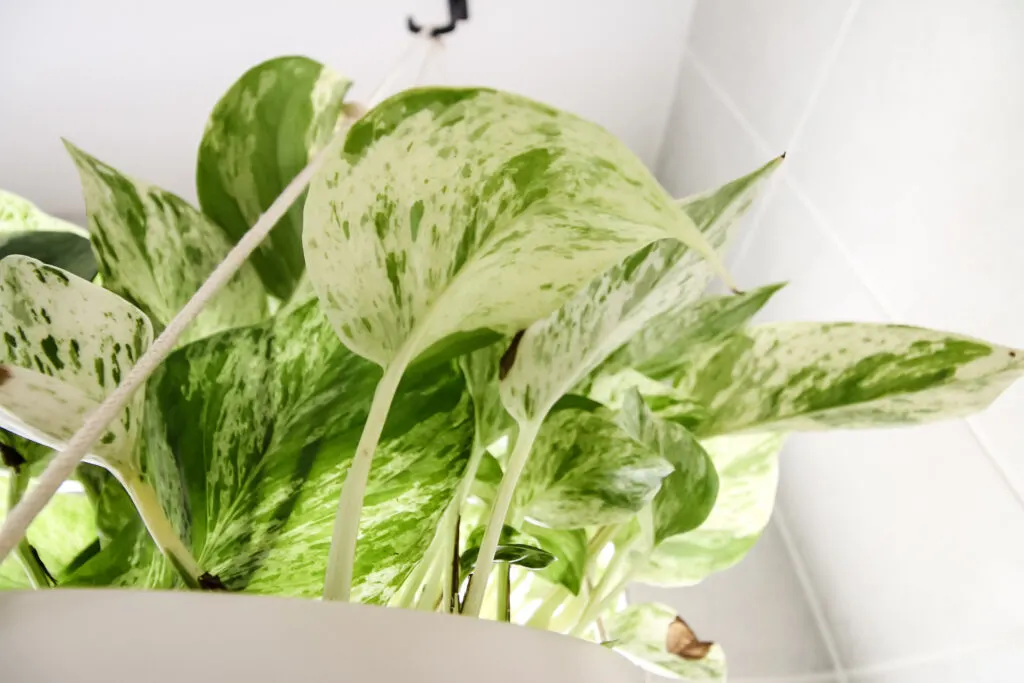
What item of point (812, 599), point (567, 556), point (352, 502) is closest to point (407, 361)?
point (352, 502)

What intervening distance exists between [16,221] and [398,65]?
20 centimetres

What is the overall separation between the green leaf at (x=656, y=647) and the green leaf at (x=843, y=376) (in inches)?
4.7

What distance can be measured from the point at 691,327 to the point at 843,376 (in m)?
0.07

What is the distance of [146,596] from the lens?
0.15 meters

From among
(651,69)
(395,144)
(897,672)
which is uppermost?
(651,69)

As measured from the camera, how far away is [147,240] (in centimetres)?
26

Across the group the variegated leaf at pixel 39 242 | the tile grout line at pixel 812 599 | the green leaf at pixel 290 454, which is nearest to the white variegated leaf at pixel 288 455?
the green leaf at pixel 290 454

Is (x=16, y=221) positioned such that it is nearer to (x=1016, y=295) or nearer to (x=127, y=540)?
(x=127, y=540)

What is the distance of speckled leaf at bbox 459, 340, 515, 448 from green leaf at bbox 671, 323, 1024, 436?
0.08m

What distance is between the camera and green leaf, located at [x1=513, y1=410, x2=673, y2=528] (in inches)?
9.0

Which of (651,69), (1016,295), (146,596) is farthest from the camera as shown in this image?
(651,69)

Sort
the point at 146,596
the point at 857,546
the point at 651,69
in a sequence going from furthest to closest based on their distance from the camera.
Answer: the point at 651,69 < the point at 857,546 < the point at 146,596

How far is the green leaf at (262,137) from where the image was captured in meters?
0.27

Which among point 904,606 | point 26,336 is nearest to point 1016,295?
point 904,606
